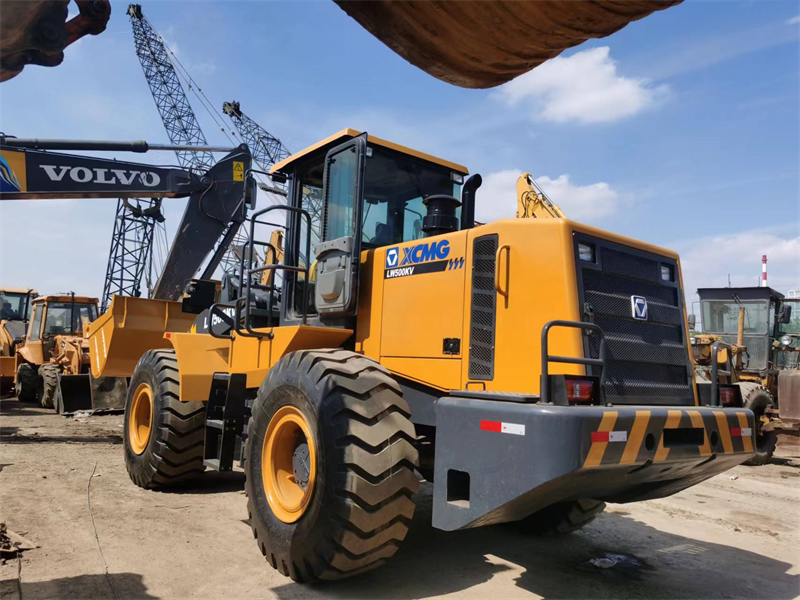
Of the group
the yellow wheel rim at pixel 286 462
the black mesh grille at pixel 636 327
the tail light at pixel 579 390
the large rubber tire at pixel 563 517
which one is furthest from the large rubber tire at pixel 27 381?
the tail light at pixel 579 390

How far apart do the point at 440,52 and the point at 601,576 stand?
4.14 meters

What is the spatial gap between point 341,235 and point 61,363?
10.9 m

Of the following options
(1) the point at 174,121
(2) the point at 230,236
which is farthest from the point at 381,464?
(1) the point at 174,121

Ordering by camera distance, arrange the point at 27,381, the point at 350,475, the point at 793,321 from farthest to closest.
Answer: the point at 27,381 → the point at 793,321 → the point at 350,475

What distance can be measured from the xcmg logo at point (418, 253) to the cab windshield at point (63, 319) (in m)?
12.4

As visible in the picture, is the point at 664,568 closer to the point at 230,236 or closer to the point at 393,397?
the point at 393,397

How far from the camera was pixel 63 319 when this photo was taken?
49.1 ft

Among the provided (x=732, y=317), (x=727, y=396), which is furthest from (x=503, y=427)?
(x=732, y=317)

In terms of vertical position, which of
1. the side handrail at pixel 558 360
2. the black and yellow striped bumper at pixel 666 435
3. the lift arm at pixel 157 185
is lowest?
the black and yellow striped bumper at pixel 666 435

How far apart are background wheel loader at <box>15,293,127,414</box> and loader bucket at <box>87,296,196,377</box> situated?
2.90 m

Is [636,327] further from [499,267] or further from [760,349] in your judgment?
[760,349]

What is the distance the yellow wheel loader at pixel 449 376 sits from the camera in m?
3.34

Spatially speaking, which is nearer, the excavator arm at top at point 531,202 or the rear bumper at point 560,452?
the rear bumper at point 560,452

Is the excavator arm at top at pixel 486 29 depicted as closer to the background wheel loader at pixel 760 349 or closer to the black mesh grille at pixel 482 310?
the black mesh grille at pixel 482 310
